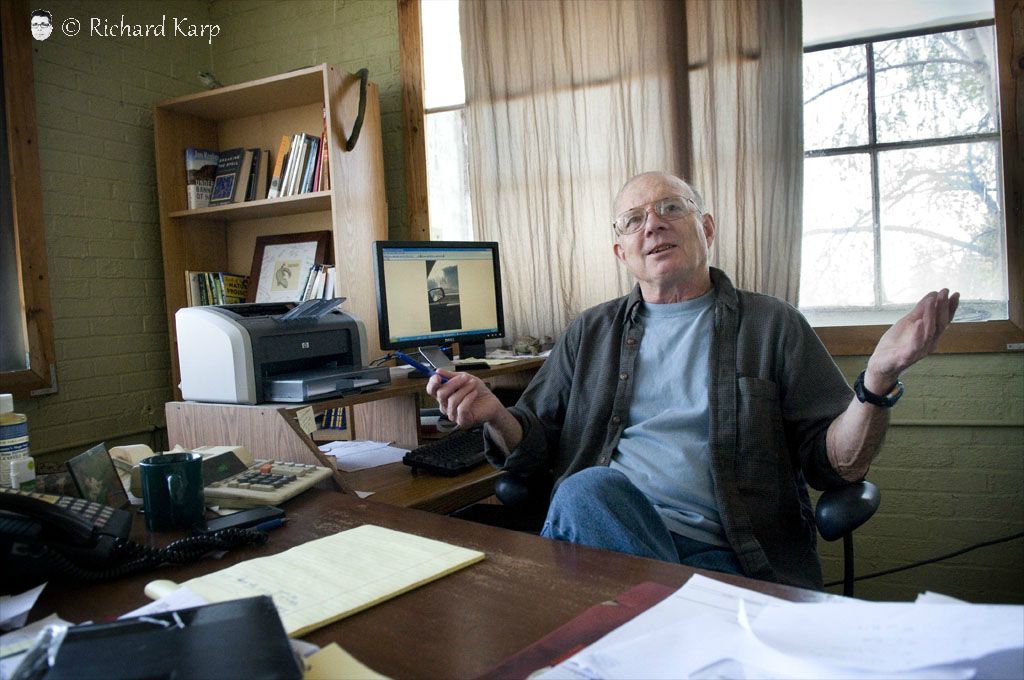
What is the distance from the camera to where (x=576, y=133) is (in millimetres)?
2709

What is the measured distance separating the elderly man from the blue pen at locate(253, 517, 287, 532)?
1.15ft

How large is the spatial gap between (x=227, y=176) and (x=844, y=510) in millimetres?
2905

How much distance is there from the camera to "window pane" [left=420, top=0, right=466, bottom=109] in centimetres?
304

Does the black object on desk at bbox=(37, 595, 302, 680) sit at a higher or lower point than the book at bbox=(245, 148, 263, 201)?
lower

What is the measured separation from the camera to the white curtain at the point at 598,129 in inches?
96.6

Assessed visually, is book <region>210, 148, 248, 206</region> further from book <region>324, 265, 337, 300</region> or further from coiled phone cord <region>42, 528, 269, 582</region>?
coiled phone cord <region>42, 528, 269, 582</region>

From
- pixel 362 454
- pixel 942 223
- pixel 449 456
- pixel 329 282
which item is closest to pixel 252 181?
pixel 329 282

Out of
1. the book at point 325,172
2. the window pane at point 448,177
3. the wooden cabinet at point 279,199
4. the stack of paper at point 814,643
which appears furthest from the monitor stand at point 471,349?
the stack of paper at point 814,643

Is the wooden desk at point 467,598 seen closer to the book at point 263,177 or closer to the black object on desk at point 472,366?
the black object on desk at point 472,366

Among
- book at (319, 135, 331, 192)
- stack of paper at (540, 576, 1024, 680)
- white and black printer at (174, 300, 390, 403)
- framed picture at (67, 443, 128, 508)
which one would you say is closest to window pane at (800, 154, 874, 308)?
white and black printer at (174, 300, 390, 403)

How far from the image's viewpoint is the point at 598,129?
2.67 meters

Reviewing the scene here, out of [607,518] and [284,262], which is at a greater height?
[284,262]

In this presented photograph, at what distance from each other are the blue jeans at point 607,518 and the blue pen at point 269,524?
15.9 inches

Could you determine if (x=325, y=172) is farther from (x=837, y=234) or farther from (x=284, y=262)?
(x=837, y=234)
